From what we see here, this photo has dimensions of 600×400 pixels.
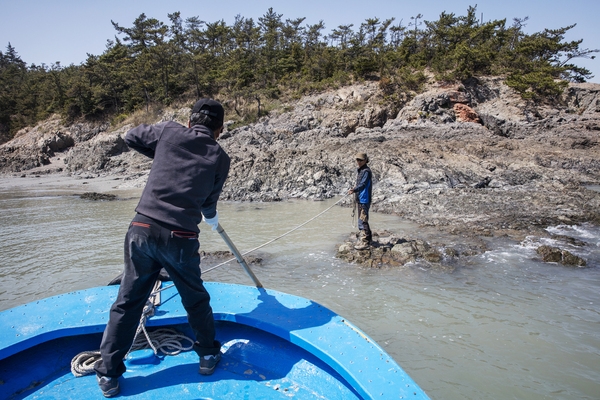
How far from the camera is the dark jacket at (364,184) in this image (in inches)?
232

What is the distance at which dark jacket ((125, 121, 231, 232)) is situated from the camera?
190 cm

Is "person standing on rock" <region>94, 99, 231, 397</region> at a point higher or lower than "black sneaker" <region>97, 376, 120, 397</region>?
higher

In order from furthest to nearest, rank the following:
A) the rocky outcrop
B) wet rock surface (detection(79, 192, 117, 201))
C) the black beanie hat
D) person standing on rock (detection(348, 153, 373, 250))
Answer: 1. wet rock surface (detection(79, 192, 117, 201))
2. person standing on rock (detection(348, 153, 373, 250))
3. the rocky outcrop
4. the black beanie hat

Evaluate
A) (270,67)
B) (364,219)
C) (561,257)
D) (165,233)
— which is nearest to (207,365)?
(165,233)

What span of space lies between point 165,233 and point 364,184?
4.46 m

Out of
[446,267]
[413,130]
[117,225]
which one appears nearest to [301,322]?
[446,267]

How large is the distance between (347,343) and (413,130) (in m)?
17.3

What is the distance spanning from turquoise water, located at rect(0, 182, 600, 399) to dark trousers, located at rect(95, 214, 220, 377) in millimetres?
2071

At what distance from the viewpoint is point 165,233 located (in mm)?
1865

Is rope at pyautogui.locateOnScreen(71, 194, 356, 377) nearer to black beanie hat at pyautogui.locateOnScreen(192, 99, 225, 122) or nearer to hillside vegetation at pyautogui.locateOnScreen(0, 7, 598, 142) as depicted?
black beanie hat at pyautogui.locateOnScreen(192, 99, 225, 122)

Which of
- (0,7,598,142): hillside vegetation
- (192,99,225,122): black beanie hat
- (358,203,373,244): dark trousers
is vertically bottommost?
(358,203,373,244): dark trousers

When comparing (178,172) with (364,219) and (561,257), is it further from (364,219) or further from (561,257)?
(561,257)

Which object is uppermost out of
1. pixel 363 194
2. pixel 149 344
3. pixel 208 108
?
pixel 208 108

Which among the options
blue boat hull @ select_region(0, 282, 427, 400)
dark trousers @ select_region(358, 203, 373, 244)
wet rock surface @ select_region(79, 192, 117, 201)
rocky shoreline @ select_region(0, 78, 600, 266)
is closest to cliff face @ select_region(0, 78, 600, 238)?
rocky shoreline @ select_region(0, 78, 600, 266)
